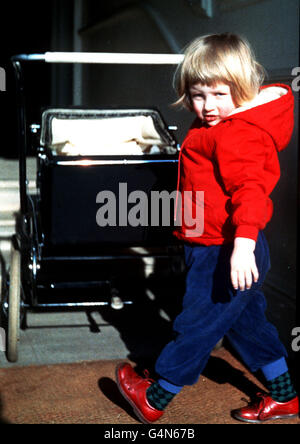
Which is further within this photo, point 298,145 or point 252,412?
point 298,145

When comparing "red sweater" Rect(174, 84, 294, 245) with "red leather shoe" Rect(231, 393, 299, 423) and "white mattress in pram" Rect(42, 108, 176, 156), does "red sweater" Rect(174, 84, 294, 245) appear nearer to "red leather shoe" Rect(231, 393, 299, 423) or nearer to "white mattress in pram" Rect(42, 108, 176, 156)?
"red leather shoe" Rect(231, 393, 299, 423)

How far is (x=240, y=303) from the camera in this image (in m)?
2.67

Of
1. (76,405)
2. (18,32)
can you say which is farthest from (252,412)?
(18,32)

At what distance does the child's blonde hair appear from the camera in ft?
8.10

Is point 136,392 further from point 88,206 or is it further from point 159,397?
point 88,206

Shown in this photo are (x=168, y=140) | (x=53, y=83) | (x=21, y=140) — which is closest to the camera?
(x=21, y=140)

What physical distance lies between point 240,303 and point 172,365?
0.36 meters

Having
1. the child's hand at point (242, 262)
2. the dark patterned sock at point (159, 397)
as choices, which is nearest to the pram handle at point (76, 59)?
the child's hand at point (242, 262)

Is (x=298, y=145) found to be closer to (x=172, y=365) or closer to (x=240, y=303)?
(x=240, y=303)

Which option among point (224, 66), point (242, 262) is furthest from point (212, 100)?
point (242, 262)

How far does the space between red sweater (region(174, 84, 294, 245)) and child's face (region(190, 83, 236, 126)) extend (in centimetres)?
5

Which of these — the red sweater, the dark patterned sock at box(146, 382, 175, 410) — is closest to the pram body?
the red sweater

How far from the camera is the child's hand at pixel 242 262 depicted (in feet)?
7.85
